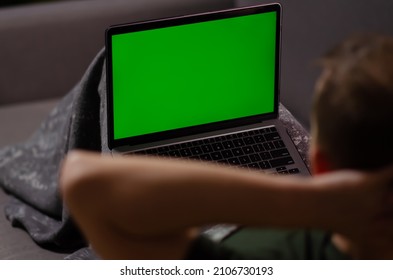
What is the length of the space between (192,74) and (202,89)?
0.03 meters

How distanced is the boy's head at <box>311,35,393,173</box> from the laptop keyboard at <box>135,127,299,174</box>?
56cm

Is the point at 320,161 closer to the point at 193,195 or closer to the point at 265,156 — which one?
the point at 193,195

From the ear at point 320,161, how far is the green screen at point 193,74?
0.57m

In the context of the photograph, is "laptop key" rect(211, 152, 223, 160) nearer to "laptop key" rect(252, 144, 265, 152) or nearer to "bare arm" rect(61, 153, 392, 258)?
"laptop key" rect(252, 144, 265, 152)

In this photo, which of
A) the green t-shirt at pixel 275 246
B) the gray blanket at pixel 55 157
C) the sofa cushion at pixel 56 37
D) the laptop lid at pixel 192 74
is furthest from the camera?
the sofa cushion at pixel 56 37

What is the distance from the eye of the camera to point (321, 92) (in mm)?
821

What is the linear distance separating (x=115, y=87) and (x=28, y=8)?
0.87m

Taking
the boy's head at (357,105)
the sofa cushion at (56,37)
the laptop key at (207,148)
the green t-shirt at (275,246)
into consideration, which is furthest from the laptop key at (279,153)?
the sofa cushion at (56,37)

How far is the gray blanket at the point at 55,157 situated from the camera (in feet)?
5.18

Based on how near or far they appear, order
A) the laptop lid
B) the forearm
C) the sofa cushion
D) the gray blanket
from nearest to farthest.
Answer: the forearm → the laptop lid → the gray blanket → the sofa cushion

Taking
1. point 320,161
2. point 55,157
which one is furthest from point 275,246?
point 55,157

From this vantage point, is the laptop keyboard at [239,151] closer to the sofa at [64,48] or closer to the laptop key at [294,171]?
the laptop key at [294,171]

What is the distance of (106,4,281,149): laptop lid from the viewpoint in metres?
1.37

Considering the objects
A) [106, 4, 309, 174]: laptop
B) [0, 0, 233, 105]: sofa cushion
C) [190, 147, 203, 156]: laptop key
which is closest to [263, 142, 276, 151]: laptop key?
[106, 4, 309, 174]: laptop
